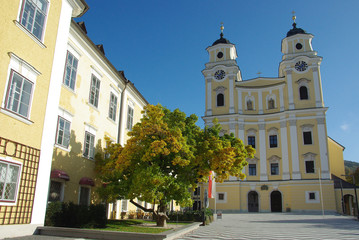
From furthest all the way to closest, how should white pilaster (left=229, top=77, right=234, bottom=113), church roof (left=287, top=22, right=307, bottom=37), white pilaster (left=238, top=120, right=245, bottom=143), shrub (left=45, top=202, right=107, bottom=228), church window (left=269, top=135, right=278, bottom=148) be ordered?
1. church roof (left=287, top=22, right=307, bottom=37)
2. white pilaster (left=229, top=77, right=234, bottom=113)
3. white pilaster (left=238, top=120, right=245, bottom=143)
4. church window (left=269, top=135, right=278, bottom=148)
5. shrub (left=45, top=202, right=107, bottom=228)

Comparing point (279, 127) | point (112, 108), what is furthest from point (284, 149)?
point (112, 108)

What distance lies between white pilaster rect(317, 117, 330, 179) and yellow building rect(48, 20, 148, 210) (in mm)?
32866

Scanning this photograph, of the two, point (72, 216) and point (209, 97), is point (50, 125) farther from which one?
point (209, 97)

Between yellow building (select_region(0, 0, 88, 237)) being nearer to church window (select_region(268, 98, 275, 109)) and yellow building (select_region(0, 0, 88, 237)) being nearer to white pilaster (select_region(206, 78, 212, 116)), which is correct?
white pilaster (select_region(206, 78, 212, 116))

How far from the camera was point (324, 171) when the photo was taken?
43.6 metres

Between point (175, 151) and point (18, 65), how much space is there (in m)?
7.61

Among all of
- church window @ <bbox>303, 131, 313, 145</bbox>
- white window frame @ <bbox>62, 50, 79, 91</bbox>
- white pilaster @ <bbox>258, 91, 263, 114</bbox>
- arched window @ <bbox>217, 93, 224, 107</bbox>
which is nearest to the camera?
white window frame @ <bbox>62, 50, 79, 91</bbox>

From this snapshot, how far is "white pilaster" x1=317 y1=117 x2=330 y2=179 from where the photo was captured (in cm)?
4353

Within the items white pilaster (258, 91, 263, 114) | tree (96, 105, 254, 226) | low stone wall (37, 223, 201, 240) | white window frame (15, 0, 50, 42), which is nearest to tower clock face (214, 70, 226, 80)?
white pilaster (258, 91, 263, 114)

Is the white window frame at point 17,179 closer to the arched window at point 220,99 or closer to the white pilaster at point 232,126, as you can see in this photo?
the white pilaster at point 232,126

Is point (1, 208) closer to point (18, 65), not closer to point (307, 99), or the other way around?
point (18, 65)

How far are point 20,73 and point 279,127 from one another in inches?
1690

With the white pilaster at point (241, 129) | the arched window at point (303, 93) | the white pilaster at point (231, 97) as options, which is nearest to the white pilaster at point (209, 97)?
the white pilaster at point (231, 97)

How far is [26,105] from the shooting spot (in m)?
10.9
